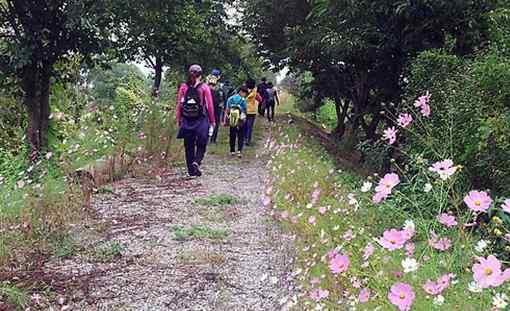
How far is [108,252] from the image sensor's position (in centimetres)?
447

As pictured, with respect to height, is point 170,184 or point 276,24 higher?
point 276,24

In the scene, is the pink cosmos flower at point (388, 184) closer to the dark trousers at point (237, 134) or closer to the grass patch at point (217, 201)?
the grass patch at point (217, 201)

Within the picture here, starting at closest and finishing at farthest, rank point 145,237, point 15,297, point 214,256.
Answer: point 15,297 < point 214,256 < point 145,237

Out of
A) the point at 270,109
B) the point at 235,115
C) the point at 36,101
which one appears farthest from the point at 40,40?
the point at 270,109

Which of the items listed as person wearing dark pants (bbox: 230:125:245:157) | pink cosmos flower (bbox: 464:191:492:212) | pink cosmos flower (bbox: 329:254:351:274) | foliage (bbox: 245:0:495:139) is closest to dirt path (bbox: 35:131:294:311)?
pink cosmos flower (bbox: 329:254:351:274)

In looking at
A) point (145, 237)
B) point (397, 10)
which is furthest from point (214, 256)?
point (397, 10)

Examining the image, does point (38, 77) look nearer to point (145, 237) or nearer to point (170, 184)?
point (170, 184)

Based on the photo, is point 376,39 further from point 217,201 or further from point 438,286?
point 438,286

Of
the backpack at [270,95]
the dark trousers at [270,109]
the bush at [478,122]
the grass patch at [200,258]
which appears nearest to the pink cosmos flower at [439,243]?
the grass patch at [200,258]

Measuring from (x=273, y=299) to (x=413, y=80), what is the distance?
216 inches

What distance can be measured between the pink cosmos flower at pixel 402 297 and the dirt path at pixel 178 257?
59.9 inches

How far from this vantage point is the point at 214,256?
14.6ft

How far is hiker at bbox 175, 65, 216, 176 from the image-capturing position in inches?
307

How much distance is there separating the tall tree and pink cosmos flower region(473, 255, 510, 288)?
5589mm
